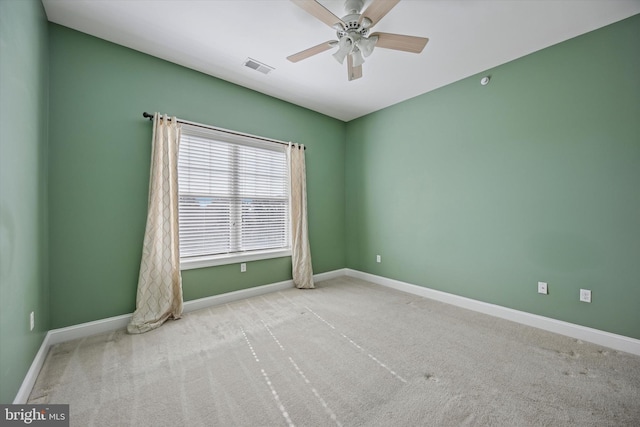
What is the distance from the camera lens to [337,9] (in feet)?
6.71

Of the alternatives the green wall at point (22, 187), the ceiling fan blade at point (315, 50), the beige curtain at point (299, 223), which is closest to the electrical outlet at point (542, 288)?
the beige curtain at point (299, 223)

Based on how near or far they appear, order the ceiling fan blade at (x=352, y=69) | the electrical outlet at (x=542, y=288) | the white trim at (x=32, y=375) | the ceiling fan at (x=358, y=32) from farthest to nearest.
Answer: the electrical outlet at (x=542, y=288) → the ceiling fan blade at (x=352, y=69) → the ceiling fan at (x=358, y=32) → the white trim at (x=32, y=375)

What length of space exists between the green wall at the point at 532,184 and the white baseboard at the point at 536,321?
6 cm

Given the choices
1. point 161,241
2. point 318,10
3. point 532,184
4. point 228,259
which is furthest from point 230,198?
point 532,184

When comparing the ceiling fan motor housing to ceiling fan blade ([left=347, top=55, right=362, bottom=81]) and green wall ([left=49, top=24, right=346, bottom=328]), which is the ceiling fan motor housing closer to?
ceiling fan blade ([left=347, top=55, right=362, bottom=81])

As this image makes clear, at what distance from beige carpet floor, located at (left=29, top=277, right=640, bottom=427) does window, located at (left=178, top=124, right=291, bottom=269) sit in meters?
0.91

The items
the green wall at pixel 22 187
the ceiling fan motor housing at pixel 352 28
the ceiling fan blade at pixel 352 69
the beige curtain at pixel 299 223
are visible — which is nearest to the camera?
the green wall at pixel 22 187

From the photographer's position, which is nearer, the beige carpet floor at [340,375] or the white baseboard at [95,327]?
the beige carpet floor at [340,375]

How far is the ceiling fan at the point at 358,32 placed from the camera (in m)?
1.77

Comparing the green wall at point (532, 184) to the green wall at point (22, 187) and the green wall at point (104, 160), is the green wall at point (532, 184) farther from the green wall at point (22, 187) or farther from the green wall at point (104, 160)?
the green wall at point (22, 187)

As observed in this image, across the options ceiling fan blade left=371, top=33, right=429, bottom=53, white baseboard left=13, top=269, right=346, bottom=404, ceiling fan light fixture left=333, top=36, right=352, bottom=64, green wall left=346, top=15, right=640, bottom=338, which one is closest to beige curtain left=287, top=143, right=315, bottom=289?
white baseboard left=13, top=269, right=346, bottom=404

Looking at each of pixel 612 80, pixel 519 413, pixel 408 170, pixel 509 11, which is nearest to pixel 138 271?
pixel 519 413

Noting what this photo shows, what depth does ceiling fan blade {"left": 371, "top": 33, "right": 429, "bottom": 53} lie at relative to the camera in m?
2.01

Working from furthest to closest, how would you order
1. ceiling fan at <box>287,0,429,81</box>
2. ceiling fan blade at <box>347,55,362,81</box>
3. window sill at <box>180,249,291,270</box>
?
window sill at <box>180,249,291,270</box> → ceiling fan blade at <box>347,55,362,81</box> → ceiling fan at <box>287,0,429,81</box>
